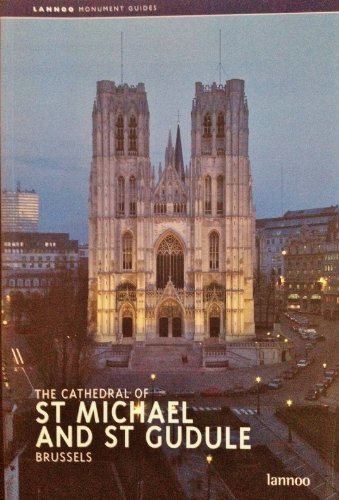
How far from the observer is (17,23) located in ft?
15.7

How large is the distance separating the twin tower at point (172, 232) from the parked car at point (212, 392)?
4.15ft

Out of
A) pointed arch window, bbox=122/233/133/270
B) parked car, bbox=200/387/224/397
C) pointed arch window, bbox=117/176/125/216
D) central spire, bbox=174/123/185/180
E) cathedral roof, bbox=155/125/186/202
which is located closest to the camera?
parked car, bbox=200/387/224/397

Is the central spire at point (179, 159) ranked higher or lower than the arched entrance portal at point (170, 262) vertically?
higher

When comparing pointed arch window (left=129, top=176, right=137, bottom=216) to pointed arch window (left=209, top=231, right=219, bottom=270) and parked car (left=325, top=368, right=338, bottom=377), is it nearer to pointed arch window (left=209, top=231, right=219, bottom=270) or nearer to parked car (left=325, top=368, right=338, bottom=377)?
pointed arch window (left=209, top=231, right=219, bottom=270)

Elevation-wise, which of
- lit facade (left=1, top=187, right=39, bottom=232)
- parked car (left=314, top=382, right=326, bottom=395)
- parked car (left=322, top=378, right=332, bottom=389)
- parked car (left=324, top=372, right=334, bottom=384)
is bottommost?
parked car (left=314, top=382, right=326, bottom=395)

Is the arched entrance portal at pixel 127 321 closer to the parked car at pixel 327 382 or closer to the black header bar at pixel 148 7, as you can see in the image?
the parked car at pixel 327 382

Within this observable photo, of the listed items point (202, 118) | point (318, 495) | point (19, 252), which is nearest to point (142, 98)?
point (202, 118)

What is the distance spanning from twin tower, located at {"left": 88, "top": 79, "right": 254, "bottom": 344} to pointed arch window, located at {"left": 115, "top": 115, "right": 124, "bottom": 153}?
0.07 feet

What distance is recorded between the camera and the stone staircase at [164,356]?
21.7 feet

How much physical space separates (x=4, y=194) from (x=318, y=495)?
313 centimetres

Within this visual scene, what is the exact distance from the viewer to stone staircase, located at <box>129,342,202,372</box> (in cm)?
661

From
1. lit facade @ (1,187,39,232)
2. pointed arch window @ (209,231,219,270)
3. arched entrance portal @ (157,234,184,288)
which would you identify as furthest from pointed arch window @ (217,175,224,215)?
lit facade @ (1,187,39,232)

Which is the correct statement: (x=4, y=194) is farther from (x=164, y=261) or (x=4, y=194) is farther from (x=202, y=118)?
(x=164, y=261)

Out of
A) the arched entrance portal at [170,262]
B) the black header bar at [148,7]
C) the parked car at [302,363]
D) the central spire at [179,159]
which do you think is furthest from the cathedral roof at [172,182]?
the black header bar at [148,7]
